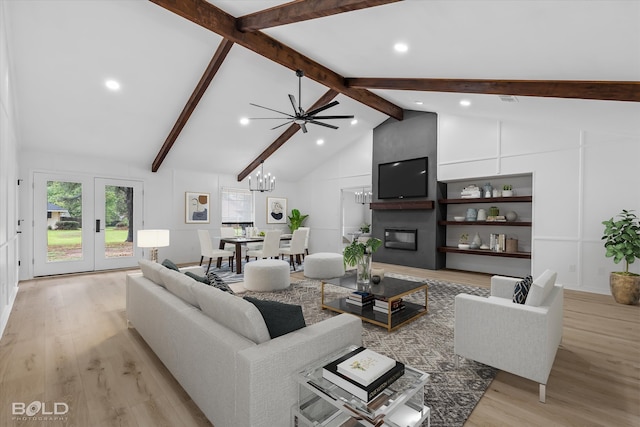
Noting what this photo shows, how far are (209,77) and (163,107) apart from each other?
1200 mm

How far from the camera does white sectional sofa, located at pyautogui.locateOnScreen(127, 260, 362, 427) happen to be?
55.4 inches

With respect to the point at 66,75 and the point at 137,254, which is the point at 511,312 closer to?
the point at 66,75

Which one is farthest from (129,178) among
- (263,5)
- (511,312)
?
(511,312)

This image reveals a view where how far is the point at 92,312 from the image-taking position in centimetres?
374

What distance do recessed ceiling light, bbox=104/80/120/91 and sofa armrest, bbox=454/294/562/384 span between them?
17.6 ft

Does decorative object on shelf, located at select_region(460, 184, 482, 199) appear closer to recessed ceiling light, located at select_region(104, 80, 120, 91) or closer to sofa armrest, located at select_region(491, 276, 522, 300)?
sofa armrest, located at select_region(491, 276, 522, 300)

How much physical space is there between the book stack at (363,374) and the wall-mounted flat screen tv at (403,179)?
578cm

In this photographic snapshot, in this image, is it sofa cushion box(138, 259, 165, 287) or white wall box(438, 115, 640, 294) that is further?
white wall box(438, 115, 640, 294)

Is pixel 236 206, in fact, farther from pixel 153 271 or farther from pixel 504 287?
pixel 504 287

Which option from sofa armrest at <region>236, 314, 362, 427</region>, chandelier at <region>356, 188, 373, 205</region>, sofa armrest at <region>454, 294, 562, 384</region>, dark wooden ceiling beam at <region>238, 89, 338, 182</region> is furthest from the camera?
chandelier at <region>356, 188, 373, 205</region>

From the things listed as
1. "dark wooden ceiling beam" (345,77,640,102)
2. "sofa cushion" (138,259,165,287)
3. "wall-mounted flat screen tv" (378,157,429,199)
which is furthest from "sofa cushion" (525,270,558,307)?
"wall-mounted flat screen tv" (378,157,429,199)

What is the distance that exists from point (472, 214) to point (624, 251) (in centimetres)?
243

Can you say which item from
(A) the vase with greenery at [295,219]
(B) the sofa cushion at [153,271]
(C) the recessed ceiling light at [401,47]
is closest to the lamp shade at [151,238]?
(B) the sofa cushion at [153,271]

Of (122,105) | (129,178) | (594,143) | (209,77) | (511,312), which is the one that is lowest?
(511,312)
